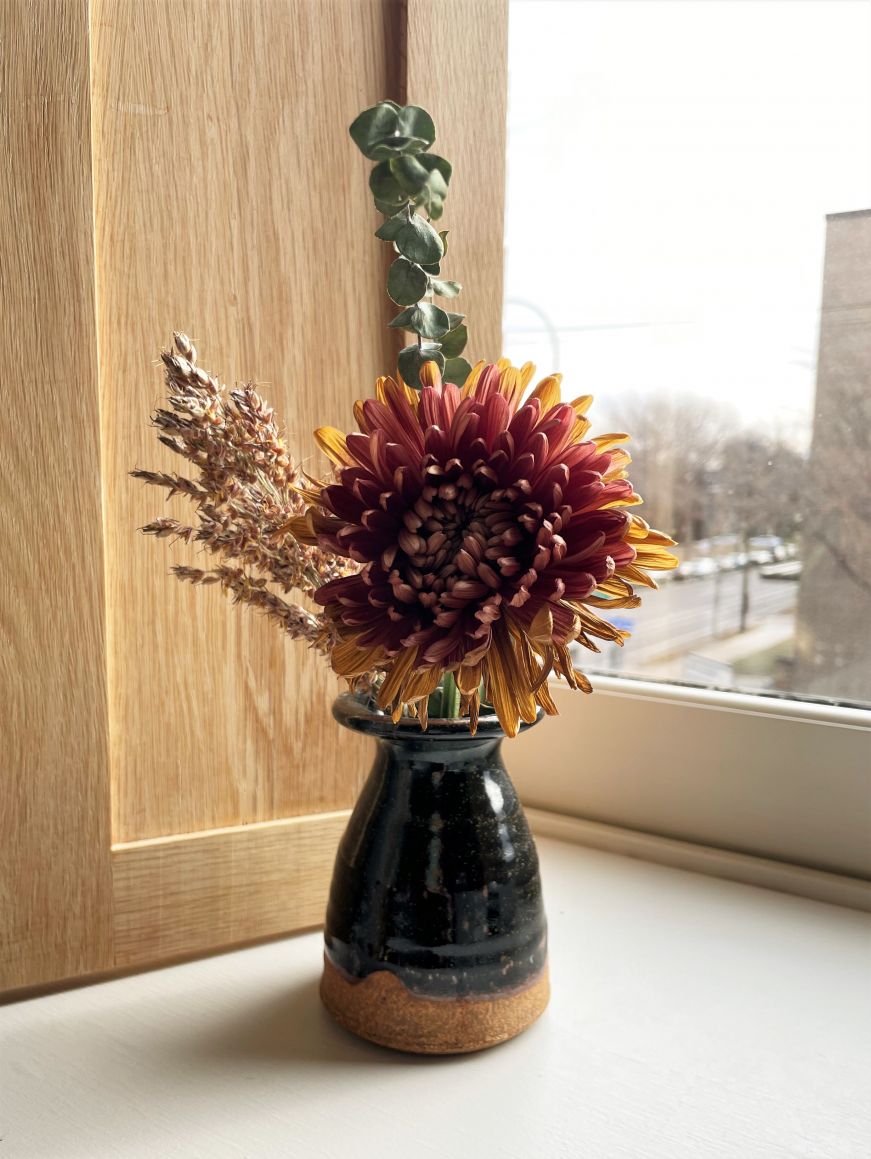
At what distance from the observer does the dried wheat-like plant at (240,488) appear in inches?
20.3

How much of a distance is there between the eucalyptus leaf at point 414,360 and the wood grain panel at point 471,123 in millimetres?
193

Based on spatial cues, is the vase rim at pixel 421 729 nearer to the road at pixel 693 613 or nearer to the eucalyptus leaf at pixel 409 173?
the eucalyptus leaf at pixel 409 173

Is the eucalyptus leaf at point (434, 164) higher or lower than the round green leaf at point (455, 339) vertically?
higher

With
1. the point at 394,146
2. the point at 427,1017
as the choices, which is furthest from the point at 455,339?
the point at 427,1017

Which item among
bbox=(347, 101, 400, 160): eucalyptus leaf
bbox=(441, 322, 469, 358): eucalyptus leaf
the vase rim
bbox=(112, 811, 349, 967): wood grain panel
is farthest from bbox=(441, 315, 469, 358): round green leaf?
bbox=(112, 811, 349, 967): wood grain panel

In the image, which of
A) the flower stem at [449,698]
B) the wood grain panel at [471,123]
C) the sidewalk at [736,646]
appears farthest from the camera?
the sidewalk at [736,646]

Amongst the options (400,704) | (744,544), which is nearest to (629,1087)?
(400,704)

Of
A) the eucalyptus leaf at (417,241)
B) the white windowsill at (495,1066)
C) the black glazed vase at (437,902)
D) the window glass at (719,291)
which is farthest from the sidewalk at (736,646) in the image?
the eucalyptus leaf at (417,241)

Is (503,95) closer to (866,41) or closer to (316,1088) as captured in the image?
(866,41)

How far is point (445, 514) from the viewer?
0.47 meters

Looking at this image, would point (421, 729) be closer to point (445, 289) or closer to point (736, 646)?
point (445, 289)

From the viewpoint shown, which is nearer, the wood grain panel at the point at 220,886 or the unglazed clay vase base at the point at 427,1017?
the unglazed clay vase base at the point at 427,1017

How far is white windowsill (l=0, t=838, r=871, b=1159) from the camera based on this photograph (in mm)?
493

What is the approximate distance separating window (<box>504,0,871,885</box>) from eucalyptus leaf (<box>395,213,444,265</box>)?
1.34 feet
